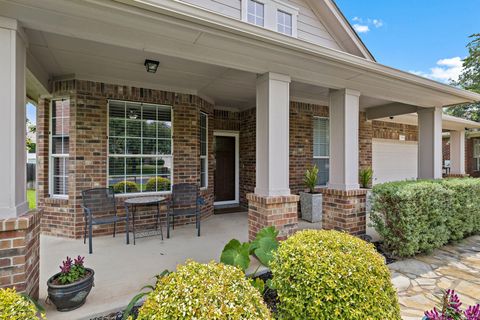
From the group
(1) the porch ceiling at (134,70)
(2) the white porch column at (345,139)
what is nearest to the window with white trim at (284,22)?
(1) the porch ceiling at (134,70)

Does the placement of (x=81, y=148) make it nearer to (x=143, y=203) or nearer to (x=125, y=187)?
(x=125, y=187)

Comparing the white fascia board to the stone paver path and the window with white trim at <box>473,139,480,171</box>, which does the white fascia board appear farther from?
the window with white trim at <box>473,139,480,171</box>

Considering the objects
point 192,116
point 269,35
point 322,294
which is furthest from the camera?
point 192,116

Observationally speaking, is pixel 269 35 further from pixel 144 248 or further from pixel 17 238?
pixel 144 248

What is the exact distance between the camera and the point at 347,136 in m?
4.32

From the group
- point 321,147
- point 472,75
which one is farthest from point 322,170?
point 472,75

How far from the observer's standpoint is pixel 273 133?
3598 millimetres

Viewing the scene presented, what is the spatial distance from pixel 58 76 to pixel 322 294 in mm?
5525

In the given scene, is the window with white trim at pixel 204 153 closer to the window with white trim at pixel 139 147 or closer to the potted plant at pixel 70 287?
the window with white trim at pixel 139 147

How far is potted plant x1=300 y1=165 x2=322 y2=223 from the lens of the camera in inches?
239

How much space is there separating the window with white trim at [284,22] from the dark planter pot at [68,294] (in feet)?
18.4

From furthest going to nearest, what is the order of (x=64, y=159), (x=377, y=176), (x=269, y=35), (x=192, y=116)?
(x=377, y=176)
(x=192, y=116)
(x=64, y=159)
(x=269, y=35)

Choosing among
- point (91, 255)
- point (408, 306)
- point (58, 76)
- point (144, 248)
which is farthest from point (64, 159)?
point (408, 306)

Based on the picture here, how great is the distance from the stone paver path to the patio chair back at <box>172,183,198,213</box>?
3727 mm
